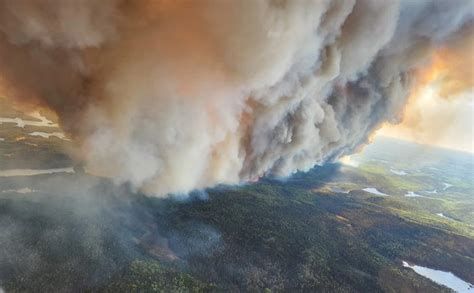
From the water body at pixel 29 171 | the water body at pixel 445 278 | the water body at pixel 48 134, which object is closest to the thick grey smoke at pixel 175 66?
the water body at pixel 29 171

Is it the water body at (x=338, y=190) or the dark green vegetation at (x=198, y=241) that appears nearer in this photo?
the dark green vegetation at (x=198, y=241)

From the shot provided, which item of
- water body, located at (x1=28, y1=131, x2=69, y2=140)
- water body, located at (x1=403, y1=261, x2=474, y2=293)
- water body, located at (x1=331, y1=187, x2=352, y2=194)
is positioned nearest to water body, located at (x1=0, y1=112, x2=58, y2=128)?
water body, located at (x1=28, y1=131, x2=69, y2=140)

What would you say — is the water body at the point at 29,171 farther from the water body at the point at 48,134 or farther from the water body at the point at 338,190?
the water body at the point at 338,190

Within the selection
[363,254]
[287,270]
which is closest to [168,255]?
[287,270]

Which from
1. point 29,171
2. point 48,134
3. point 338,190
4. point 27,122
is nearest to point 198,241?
point 29,171

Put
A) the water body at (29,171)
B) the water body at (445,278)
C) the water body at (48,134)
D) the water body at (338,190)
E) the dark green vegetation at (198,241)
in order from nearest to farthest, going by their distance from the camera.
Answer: the dark green vegetation at (198,241) < the water body at (445,278) < the water body at (29,171) < the water body at (48,134) < the water body at (338,190)

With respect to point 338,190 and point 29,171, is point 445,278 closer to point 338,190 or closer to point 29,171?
point 338,190
